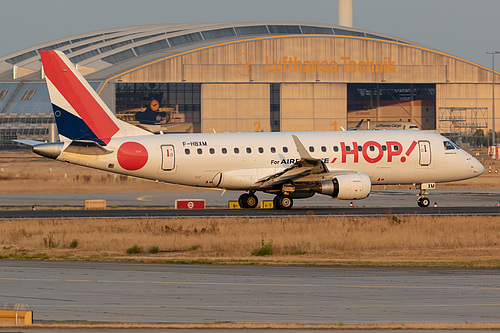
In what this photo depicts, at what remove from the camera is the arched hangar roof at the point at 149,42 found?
119 m

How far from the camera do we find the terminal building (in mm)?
109500

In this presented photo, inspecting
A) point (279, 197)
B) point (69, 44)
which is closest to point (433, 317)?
point (279, 197)

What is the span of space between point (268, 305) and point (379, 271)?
21.3 feet

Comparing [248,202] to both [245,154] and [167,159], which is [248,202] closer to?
[245,154]

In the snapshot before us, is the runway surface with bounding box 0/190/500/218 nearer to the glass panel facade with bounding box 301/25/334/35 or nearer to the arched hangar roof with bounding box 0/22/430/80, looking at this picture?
the arched hangar roof with bounding box 0/22/430/80

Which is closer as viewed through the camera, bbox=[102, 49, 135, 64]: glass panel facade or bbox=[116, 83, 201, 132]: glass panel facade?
bbox=[116, 83, 201, 132]: glass panel facade

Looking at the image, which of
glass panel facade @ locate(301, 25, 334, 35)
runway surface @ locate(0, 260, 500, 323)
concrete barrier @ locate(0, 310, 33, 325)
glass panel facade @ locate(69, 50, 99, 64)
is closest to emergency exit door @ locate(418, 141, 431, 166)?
runway surface @ locate(0, 260, 500, 323)

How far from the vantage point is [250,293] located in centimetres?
1800

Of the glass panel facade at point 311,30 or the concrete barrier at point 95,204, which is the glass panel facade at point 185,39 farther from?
the concrete barrier at point 95,204

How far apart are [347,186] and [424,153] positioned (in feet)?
21.5

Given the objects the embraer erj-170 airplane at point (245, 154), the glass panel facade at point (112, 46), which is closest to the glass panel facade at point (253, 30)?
the glass panel facade at point (112, 46)

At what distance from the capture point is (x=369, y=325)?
14391 millimetres

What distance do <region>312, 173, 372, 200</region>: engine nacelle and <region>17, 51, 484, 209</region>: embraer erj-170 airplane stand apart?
50 mm

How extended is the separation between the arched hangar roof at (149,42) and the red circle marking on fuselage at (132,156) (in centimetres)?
7259
